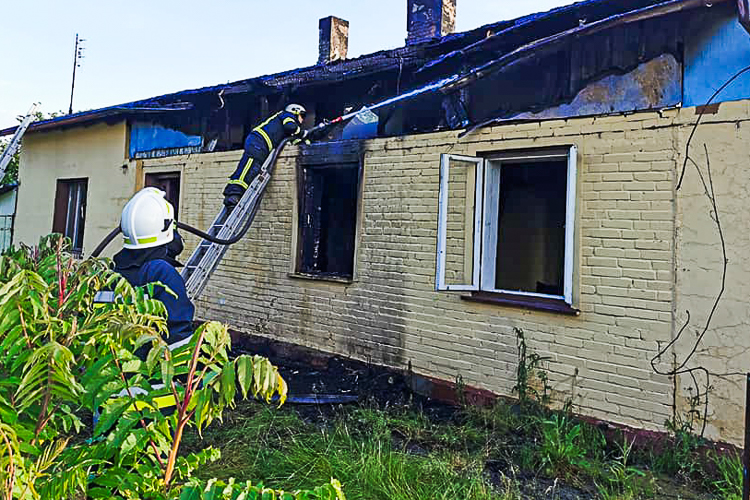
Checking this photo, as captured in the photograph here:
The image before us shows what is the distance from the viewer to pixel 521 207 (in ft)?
26.2

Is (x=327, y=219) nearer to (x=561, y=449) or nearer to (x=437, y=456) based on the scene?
(x=437, y=456)

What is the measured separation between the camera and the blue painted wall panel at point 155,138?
29.0ft

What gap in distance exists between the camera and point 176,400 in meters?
1.69

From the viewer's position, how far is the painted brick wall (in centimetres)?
446

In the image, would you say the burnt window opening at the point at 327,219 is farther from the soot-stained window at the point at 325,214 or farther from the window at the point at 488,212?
the window at the point at 488,212

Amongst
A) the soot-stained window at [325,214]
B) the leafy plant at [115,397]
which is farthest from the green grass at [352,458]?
the soot-stained window at [325,214]

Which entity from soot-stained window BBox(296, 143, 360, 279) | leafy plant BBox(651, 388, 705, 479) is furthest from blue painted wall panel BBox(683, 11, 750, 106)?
soot-stained window BBox(296, 143, 360, 279)

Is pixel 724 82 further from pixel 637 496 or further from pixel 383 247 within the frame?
pixel 383 247

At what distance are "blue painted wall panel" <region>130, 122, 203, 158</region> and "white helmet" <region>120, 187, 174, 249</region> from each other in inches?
216

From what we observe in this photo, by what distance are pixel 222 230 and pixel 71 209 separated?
570 cm

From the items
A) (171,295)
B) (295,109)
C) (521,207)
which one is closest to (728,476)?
(171,295)

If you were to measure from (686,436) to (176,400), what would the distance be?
12.8 ft

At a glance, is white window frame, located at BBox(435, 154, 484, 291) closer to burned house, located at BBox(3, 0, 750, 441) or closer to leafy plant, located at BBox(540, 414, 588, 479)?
burned house, located at BBox(3, 0, 750, 441)

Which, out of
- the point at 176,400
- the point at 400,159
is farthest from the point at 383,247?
the point at 176,400
